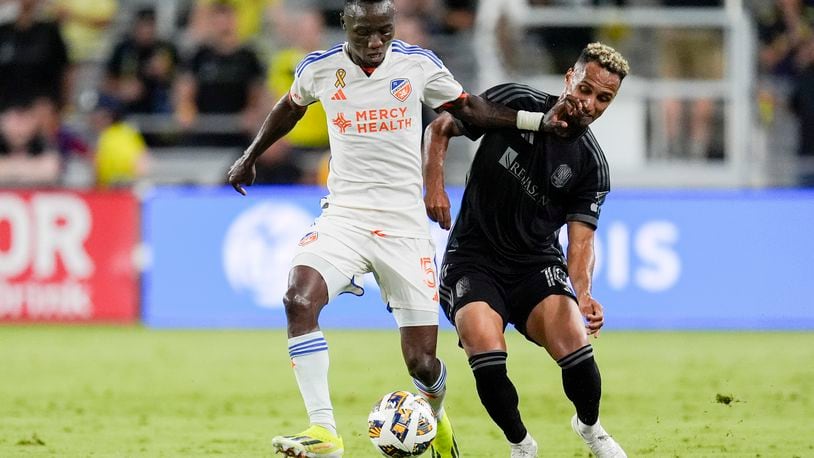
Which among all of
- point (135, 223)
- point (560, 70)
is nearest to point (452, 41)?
point (560, 70)

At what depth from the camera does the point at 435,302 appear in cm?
698

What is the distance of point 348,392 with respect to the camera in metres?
10.1

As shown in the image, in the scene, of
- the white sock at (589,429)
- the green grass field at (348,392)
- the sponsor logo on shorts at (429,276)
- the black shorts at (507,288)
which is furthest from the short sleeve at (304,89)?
the white sock at (589,429)

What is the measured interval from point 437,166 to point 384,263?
2.11 feet

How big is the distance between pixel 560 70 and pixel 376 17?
9930mm

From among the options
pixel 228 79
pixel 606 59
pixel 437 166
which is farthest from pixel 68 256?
pixel 606 59

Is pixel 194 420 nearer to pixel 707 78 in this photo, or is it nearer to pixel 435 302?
pixel 435 302

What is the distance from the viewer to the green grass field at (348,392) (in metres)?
7.80

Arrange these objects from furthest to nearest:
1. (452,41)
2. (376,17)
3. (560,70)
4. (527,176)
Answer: (452,41) < (560,70) < (527,176) < (376,17)

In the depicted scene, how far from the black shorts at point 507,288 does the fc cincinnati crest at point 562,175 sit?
1.39ft

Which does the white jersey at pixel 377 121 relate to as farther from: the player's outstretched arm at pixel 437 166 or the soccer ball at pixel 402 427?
the soccer ball at pixel 402 427

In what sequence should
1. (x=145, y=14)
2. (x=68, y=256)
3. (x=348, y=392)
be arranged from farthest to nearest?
(x=145, y=14) → (x=68, y=256) → (x=348, y=392)

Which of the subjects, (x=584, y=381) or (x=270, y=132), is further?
(x=270, y=132)

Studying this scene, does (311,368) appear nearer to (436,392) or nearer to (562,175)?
(436,392)
